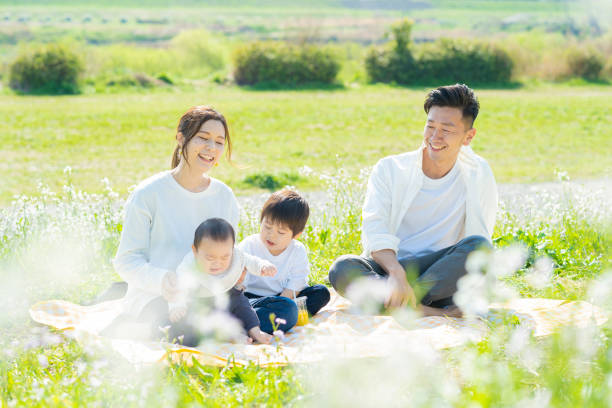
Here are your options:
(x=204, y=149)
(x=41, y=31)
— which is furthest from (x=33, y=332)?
(x=41, y=31)

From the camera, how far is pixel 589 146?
49.0 ft

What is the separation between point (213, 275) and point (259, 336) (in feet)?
1.36

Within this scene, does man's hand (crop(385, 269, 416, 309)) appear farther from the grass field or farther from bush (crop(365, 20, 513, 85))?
bush (crop(365, 20, 513, 85))

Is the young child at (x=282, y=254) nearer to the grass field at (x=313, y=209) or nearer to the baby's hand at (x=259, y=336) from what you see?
the baby's hand at (x=259, y=336)

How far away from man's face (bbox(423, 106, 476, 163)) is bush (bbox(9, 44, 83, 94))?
20.5m

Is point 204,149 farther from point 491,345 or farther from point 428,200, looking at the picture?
point 491,345

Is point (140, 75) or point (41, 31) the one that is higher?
point (41, 31)

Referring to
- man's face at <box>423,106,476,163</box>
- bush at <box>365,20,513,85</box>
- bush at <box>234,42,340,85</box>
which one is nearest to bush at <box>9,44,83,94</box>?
bush at <box>234,42,340,85</box>

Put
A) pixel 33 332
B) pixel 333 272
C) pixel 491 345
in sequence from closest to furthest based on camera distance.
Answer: pixel 491 345, pixel 33 332, pixel 333 272

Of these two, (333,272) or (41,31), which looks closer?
(333,272)

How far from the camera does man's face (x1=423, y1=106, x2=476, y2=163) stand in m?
4.29

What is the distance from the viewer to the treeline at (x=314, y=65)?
922 inches

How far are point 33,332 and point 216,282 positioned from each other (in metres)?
1.19

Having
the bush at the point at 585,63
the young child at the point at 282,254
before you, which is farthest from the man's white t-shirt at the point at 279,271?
the bush at the point at 585,63
